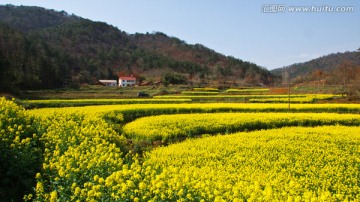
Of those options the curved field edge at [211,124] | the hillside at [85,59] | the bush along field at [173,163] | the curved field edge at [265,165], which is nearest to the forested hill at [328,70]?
the hillside at [85,59]

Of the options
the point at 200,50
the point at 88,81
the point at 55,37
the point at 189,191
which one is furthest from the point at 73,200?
the point at 200,50

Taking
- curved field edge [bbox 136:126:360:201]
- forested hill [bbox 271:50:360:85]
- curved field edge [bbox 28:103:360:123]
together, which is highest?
forested hill [bbox 271:50:360:85]

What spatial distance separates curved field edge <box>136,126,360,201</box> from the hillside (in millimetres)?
35178

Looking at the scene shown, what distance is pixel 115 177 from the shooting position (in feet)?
17.9

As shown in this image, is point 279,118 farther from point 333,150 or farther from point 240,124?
point 333,150

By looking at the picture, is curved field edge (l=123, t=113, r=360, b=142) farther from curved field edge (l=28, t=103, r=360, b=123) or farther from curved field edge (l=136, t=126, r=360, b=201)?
curved field edge (l=28, t=103, r=360, b=123)

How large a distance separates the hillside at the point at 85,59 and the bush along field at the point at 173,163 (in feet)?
107

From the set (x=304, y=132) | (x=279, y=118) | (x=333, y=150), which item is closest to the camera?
(x=333, y=150)

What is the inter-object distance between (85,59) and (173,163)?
112m

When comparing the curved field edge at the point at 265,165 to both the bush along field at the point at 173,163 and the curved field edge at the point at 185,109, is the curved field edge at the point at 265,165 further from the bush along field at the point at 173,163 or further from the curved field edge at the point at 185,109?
the curved field edge at the point at 185,109

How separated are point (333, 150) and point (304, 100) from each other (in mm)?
25206

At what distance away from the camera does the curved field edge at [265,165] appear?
18.5 feet

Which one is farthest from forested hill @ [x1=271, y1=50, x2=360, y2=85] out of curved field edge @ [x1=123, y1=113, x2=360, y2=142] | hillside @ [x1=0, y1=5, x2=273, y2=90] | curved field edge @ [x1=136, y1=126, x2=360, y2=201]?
curved field edge @ [x1=136, y1=126, x2=360, y2=201]

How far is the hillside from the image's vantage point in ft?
210
